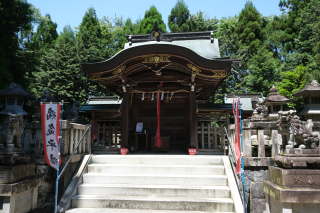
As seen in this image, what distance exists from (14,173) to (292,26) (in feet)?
100

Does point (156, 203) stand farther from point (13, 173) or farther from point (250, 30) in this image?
point (250, 30)

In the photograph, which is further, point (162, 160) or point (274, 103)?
point (274, 103)

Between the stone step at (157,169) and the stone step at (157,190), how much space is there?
25.0 inches

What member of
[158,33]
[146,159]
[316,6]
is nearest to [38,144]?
[146,159]

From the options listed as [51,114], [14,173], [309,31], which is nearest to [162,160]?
[51,114]

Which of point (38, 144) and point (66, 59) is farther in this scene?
Result: point (66, 59)

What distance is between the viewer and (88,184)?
20.1ft

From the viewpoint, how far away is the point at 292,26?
87.8ft

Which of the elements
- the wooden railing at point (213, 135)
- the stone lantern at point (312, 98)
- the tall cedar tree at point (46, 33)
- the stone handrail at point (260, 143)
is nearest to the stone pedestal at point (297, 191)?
the stone handrail at point (260, 143)

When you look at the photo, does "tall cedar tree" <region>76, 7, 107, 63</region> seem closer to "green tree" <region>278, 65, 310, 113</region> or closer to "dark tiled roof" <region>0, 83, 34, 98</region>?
"dark tiled roof" <region>0, 83, 34, 98</region>

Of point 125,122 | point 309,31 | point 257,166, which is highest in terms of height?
point 309,31

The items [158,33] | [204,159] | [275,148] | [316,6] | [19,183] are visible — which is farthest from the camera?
[316,6]

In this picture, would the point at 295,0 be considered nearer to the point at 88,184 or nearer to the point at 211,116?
the point at 211,116

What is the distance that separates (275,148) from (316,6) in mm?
23387
